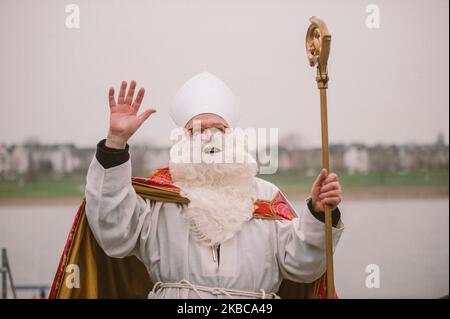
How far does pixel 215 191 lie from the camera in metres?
2.63

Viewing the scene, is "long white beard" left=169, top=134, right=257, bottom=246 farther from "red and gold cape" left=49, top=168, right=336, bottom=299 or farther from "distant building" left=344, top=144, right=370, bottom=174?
"distant building" left=344, top=144, right=370, bottom=174

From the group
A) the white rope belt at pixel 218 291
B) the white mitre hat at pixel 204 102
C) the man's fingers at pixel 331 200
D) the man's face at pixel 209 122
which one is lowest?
the white rope belt at pixel 218 291

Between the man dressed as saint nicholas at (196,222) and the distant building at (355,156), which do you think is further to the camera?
the distant building at (355,156)

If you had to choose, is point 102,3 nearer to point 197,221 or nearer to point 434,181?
point 197,221

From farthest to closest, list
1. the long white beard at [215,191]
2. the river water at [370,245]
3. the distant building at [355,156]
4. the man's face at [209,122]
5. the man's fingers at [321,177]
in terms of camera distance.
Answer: the distant building at [355,156], the river water at [370,245], the man's face at [209,122], the long white beard at [215,191], the man's fingers at [321,177]

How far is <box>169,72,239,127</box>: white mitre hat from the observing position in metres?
2.77

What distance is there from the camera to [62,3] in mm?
3852

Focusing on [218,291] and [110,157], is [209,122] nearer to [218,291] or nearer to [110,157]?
[110,157]

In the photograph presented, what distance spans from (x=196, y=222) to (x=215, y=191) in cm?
17

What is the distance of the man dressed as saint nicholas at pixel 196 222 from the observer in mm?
2383

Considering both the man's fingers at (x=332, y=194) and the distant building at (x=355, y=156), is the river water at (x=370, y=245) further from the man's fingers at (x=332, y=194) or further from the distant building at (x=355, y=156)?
the man's fingers at (x=332, y=194)

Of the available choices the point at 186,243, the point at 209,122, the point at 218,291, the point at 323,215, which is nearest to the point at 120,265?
the point at 186,243

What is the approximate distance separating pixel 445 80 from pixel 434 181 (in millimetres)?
693

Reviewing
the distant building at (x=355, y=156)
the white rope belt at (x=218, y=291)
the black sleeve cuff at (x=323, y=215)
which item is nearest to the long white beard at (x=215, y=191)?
the white rope belt at (x=218, y=291)
